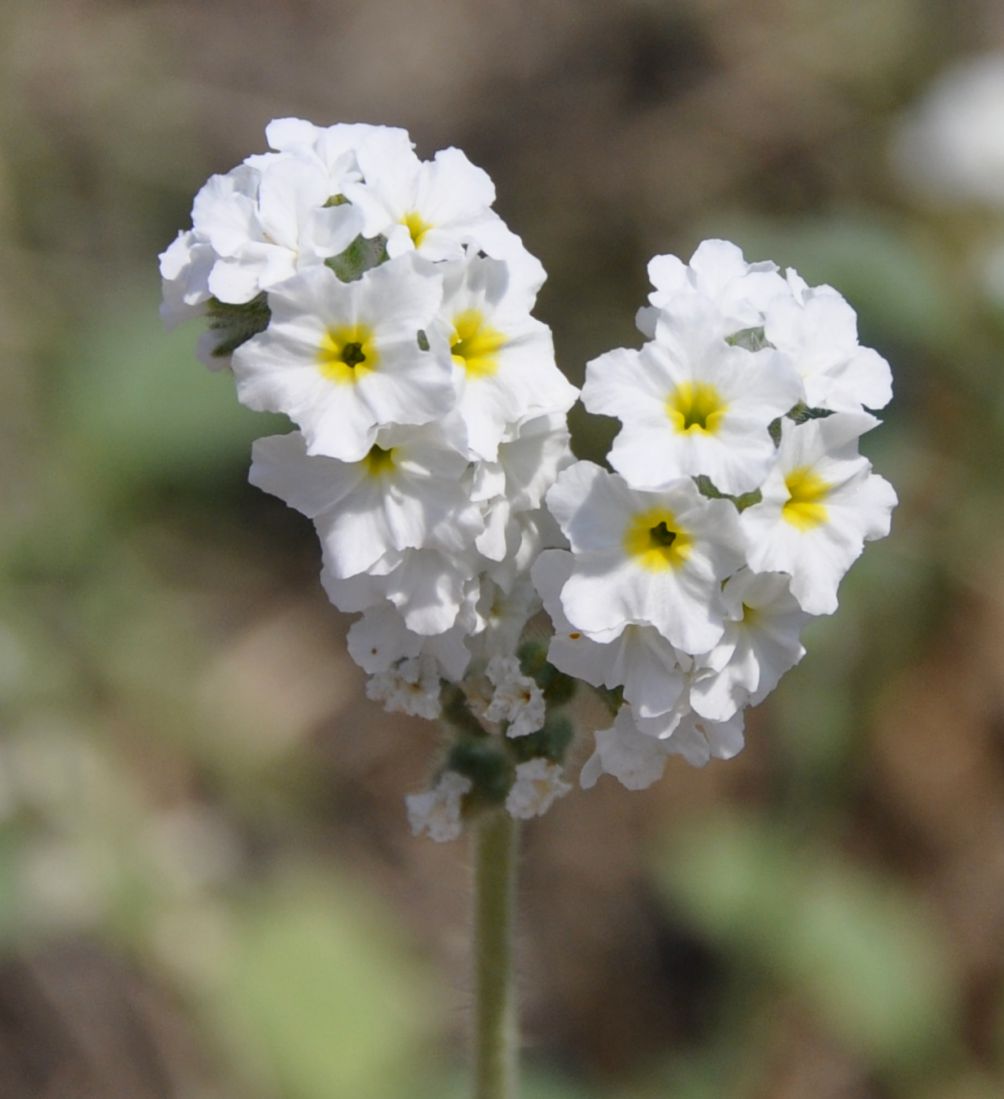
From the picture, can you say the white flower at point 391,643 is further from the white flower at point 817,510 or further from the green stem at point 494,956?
the white flower at point 817,510

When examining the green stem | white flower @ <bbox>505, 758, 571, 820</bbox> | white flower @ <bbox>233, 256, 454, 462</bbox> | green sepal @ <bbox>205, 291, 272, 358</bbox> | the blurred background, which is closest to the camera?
white flower @ <bbox>233, 256, 454, 462</bbox>


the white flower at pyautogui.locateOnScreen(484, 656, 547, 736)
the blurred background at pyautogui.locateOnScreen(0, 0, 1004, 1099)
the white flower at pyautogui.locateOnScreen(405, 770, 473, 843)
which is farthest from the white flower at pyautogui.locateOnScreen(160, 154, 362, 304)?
the blurred background at pyautogui.locateOnScreen(0, 0, 1004, 1099)

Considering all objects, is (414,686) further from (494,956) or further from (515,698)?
(494,956)

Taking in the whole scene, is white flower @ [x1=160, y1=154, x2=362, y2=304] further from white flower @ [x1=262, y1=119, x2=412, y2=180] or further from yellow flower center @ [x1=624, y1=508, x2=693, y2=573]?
yellow flower center @ [x1=624, y1=508, x2=693, y2=573]

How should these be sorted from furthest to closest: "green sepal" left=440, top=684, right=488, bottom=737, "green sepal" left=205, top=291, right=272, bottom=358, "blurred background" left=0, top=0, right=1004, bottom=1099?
1. "blurred background" left=0, top=0, right=1004, bottom=1099
2. "green sepal" left=440, top=684, right=488, bottom=737
3. "green sepal" left=205, top=291, right=272, bottom=358

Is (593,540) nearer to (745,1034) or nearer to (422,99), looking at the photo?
(745,1034)

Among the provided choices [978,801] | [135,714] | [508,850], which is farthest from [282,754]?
[508,850]

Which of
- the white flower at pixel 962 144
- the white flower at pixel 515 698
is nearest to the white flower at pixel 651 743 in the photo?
the white flower at pixel 515 698
